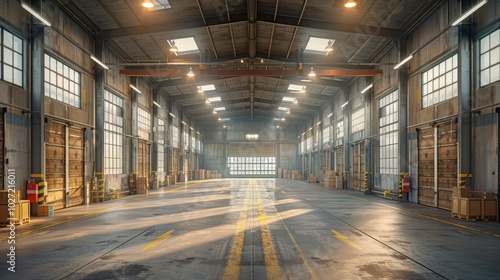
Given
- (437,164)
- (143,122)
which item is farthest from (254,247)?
(143,122)

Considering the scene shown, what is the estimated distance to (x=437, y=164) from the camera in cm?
1861

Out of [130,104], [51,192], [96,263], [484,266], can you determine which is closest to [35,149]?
[51,192]

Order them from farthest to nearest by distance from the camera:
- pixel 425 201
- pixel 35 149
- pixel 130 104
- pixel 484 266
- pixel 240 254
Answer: pixel 130 104
pixel 425 201
pixel 35 149
pixel 240 254
pixel 484 266

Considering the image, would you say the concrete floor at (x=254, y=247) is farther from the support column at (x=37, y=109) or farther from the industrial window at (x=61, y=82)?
the industrial window at (x=61, y=82)

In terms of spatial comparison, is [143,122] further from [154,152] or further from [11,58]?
[11,58]

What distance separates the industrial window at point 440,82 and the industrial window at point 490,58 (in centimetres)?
179

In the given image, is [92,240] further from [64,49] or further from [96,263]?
[64,49]

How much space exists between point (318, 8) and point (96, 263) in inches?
652

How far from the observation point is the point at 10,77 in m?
14.4

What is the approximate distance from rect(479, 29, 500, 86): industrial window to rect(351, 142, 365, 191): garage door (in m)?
15.6

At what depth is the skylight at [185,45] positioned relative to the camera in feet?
81.2

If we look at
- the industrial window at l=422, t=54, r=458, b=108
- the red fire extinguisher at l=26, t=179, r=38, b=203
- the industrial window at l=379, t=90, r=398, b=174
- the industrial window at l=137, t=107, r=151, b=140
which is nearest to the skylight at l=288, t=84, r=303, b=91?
the industrial window at l=379, t=90, r=398, b=174

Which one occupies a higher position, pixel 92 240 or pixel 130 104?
pixel 130 104

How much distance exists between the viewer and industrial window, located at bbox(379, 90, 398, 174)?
78.5 feet
